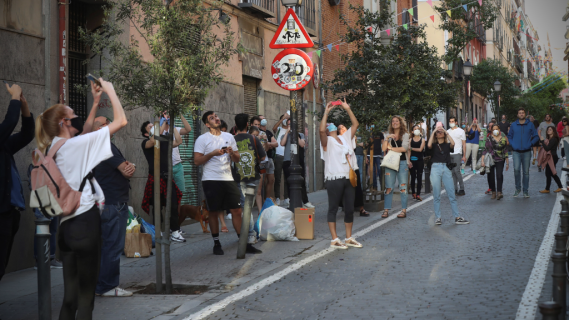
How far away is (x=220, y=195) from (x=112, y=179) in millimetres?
2494

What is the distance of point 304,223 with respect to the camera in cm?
1033

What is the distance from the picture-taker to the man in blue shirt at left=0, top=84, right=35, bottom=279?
5711mm

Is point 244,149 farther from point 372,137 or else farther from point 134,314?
point 372,137

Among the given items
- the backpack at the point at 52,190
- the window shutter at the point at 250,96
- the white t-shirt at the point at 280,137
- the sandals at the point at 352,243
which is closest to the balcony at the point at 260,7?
the window shutter at the point at 250,96

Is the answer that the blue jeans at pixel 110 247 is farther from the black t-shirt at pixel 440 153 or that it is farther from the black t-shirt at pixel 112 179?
the black t-shirt at pixel 440 153

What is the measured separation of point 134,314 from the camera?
593cm

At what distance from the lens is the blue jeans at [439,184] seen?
38.8 feet

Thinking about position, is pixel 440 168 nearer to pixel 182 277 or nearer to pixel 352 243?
pixel 352 243

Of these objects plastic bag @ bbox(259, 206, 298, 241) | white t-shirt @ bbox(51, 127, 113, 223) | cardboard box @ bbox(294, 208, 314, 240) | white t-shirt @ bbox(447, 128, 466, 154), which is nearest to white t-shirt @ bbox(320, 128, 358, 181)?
cardboard box @ bbox(294, 208, 314, 240)

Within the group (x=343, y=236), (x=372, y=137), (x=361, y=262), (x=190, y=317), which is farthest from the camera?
(x=372, y=137)

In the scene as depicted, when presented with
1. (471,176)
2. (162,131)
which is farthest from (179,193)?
(471,176)

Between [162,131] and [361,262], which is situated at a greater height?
[162,131]

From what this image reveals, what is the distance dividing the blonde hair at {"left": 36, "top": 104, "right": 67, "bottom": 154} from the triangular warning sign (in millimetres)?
7255

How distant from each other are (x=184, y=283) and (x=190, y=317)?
1603mm
